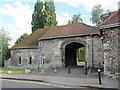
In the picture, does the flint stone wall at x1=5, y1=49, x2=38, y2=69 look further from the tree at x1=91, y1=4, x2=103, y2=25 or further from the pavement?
the tree at x1=91, y1=4, x2=103, y2=25

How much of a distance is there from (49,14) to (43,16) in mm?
1687

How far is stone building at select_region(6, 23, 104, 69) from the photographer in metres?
19.0

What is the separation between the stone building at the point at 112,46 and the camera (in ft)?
36.8

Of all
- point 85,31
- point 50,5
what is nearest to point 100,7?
point 50,5

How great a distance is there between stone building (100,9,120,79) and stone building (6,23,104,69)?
673 cm

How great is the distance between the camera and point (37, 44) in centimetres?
2425

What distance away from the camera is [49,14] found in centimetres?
3872

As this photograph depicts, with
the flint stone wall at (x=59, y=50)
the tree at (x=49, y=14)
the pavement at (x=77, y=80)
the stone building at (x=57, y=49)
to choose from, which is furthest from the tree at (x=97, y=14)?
the pavement at (x=77, y=80)

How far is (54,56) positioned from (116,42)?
11.6 meters

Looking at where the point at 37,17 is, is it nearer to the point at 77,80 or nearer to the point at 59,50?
the point at 59,50

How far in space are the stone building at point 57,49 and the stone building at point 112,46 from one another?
6.73 metres

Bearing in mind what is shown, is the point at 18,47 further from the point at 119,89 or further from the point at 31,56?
the point at 119,89

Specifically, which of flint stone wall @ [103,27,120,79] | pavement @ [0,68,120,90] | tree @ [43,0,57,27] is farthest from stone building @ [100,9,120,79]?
tree @ [43,0,57,27]

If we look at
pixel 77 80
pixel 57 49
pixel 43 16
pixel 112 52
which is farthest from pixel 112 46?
pixel 43 16
